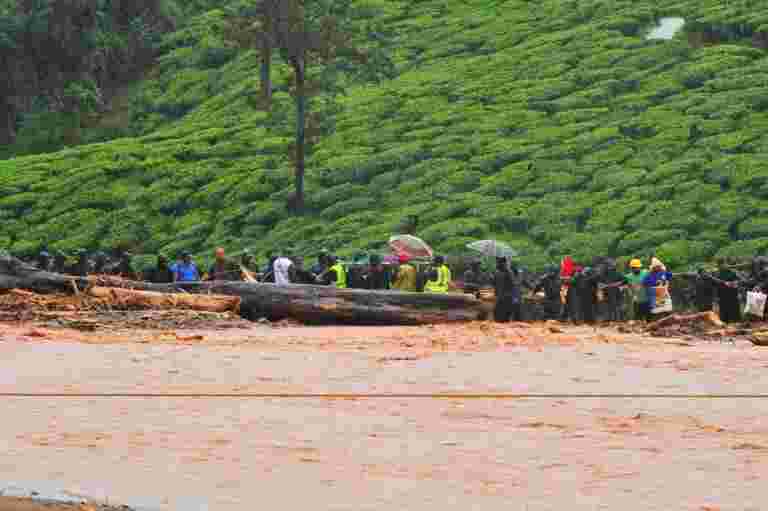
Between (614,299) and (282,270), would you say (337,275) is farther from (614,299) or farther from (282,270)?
(614,299)

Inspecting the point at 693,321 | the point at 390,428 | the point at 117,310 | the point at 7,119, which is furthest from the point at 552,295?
the point at 7,119

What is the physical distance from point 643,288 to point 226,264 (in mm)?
7467

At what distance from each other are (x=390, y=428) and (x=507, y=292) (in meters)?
11.4

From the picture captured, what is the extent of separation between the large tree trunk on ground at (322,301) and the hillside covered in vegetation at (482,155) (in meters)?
12.8

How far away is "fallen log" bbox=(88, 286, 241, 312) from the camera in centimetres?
2236

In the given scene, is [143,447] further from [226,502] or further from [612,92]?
[612,92]

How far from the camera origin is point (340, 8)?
46.2 metres

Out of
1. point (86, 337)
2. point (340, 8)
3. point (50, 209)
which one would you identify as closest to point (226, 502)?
point (86, 337)

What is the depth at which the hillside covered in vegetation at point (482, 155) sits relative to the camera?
3797cm

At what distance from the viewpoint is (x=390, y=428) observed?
12.2 m

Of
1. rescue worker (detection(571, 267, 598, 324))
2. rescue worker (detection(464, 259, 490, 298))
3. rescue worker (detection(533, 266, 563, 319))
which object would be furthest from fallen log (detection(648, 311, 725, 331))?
rescue worker (detection(464, 259, 490, 298))

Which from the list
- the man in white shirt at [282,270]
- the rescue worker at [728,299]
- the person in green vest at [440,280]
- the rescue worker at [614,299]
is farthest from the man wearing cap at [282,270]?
the rescue worker at [728,299]

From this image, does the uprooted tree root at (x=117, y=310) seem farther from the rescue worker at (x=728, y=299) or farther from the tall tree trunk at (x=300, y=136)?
the tall tree trunk at (x=300, y=136)

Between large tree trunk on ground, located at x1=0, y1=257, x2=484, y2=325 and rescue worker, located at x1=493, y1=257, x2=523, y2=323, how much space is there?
0.98 m
